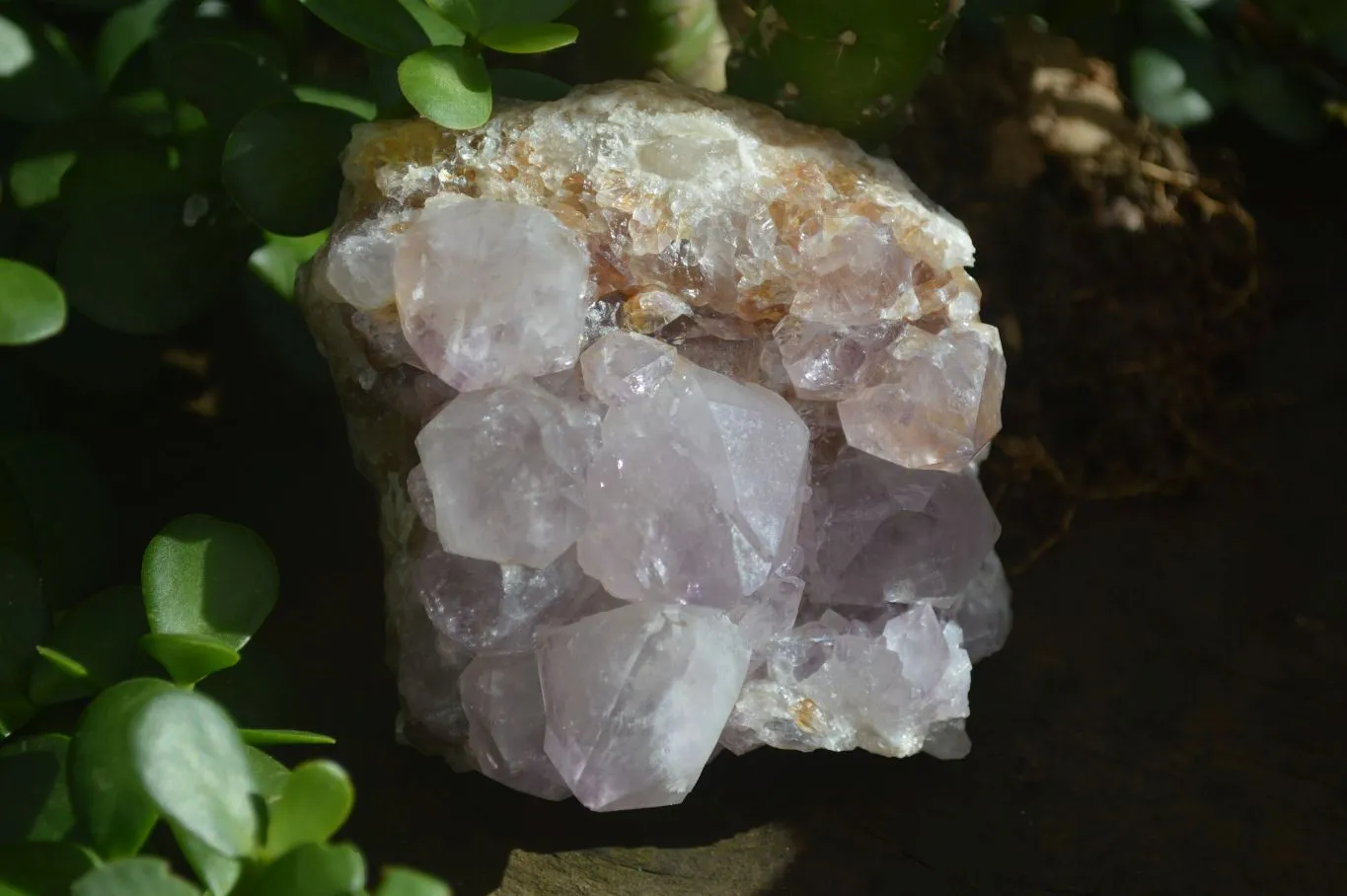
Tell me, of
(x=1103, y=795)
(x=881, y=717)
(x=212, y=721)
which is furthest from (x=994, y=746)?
(x=212, y=721)

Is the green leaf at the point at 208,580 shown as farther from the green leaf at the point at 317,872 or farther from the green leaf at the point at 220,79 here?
the green leaf at the point at 220,79

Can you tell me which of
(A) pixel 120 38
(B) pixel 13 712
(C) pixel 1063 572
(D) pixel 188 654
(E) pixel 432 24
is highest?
(E) pixel 432 24

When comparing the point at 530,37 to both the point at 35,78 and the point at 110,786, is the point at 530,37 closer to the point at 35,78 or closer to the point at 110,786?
the point at 35,78

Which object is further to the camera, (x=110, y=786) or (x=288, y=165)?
(x=288, y=165)

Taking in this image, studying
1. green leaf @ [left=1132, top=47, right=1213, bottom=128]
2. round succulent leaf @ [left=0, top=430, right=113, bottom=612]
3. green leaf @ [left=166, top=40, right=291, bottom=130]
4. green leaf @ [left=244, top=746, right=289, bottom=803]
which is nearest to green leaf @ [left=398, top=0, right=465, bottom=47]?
green leaf @ [left=166, top=40, right=291, bottom=130]

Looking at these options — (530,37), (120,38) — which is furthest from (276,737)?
(120,38)

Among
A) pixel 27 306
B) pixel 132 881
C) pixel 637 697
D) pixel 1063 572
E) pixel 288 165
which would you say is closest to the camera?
pixel 132 881

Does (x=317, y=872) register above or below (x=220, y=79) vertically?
below

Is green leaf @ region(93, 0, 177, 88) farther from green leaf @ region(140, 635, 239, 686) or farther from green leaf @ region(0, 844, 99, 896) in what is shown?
green leaf @ region(0, 844, 99, 896)
